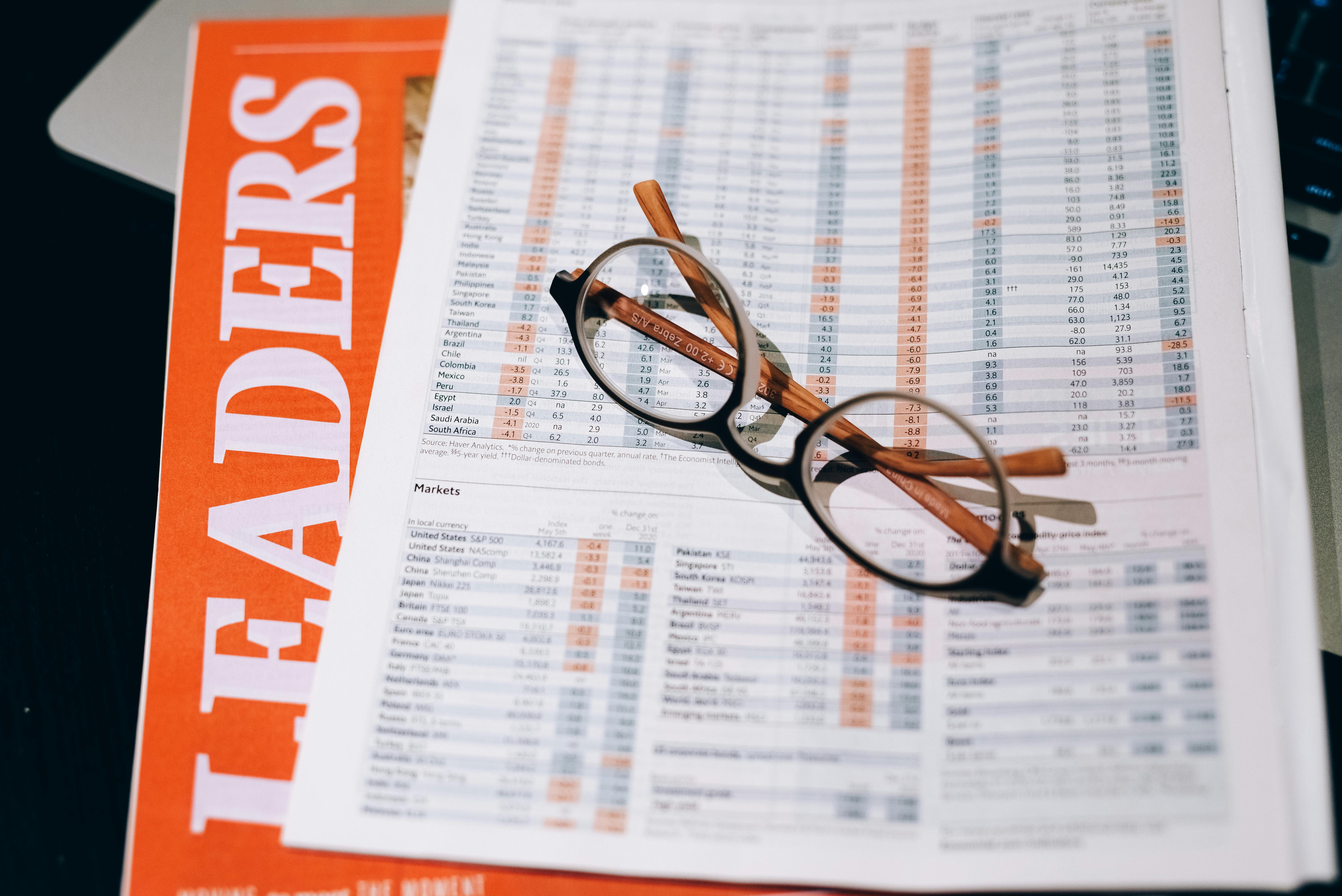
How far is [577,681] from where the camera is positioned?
46cm

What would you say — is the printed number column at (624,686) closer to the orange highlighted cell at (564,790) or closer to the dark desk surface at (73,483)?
the orange highlighted cell at (564,790)

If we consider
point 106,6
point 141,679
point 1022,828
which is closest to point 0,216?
point 106,6

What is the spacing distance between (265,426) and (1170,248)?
1.66 ft

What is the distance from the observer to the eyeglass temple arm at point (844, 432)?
0.47 meters

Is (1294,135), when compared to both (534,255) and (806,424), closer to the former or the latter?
(806,424)

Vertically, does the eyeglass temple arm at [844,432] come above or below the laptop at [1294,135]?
below

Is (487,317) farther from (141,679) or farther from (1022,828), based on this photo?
(1022,828)

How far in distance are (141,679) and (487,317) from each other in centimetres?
26

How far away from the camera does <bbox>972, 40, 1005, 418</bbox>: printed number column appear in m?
0.50

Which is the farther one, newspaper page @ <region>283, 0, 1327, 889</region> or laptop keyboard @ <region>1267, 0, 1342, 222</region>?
laptop keyboard @ <region>1267, 0, 1342, 222</region>

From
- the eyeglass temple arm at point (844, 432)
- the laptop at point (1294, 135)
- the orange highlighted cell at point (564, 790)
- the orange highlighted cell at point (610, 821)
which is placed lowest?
the orange highlighted cell at point (610, 821)

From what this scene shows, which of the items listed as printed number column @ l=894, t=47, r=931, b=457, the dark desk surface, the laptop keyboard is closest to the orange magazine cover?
the dark desk surface

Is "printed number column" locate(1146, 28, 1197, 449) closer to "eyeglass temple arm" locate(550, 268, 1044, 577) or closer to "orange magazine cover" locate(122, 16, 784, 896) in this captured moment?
"eyeglass temple arm" locate(550, 268, 1044, 577)

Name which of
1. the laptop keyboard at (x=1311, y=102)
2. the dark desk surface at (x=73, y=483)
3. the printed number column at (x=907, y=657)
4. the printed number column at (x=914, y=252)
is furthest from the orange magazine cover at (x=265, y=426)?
the laptop keyboard at (x=1311, y=102)
